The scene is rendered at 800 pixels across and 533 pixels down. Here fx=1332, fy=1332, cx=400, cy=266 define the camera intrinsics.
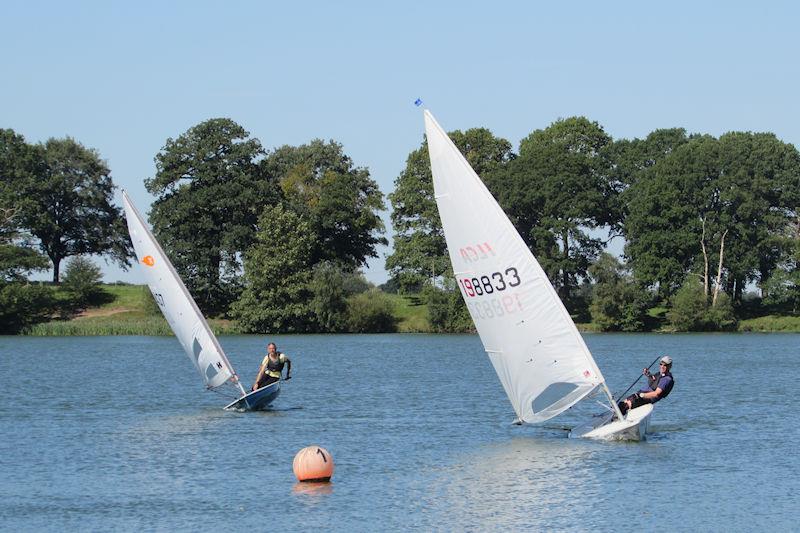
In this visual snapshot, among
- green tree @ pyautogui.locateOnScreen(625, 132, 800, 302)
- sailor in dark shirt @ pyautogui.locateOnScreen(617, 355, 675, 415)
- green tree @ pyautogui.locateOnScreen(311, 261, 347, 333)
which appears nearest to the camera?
sailor in dark shirt @ pyautogui.locateOnScreen(617, 355, 675, 415)

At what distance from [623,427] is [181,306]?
40.9ft

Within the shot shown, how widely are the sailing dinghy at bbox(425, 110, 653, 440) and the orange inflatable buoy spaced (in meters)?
4.51

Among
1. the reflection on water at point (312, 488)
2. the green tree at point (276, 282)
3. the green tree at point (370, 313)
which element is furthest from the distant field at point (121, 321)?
the reflection on water at point (312, 488)

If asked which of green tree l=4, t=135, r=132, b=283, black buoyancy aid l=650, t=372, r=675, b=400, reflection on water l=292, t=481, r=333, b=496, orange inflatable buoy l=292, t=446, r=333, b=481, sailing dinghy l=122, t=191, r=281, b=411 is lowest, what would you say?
reflection on water l=292, t=481, r=333, b=496

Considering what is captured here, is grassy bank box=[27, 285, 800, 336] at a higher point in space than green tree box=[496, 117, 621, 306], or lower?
lower

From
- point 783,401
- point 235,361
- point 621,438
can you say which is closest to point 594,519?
point 621,438

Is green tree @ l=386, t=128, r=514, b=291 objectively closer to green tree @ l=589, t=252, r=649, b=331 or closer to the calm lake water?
green tree @ l=589, t=252, r=649, b=331

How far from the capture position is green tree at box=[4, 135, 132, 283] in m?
98.4

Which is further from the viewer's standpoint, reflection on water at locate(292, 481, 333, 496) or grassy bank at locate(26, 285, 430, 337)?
grassy bank at locate(26, 285, 430, 337)

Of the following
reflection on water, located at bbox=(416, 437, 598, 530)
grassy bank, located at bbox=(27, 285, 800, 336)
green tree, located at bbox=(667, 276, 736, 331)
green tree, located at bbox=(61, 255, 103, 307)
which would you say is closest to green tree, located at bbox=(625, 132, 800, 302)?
green tree, located at bbox=(667, 276, 736, 331)

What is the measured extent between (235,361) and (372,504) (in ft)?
117

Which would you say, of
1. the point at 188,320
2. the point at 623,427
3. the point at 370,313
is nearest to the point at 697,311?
the point at 370,313

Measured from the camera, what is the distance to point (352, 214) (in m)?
101

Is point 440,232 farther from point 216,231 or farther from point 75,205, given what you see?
point 75,205
